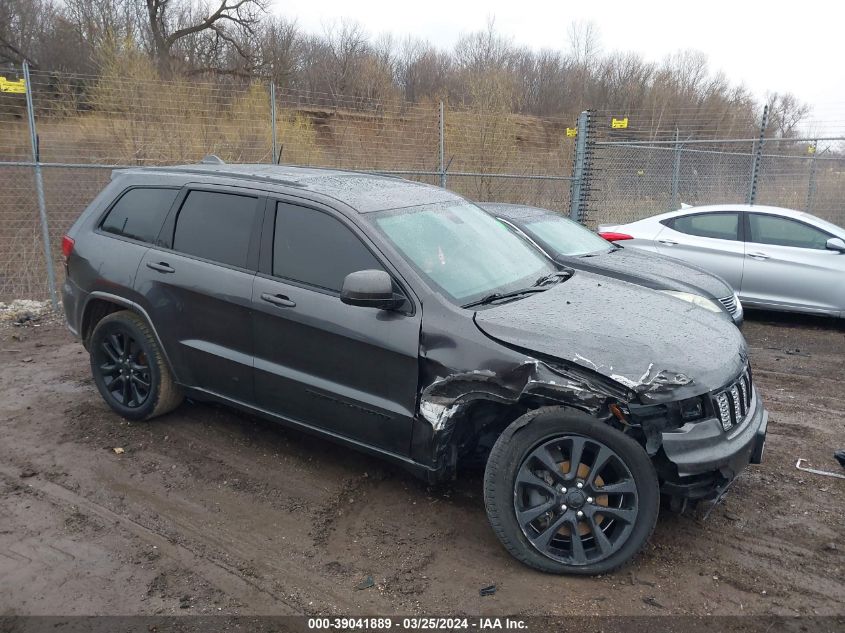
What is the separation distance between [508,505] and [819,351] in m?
5.44

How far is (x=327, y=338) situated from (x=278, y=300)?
408 millimetres

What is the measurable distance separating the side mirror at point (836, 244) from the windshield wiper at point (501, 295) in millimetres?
5618

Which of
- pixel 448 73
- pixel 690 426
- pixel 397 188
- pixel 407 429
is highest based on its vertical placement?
pixel 448 73

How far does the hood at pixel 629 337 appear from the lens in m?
2.84

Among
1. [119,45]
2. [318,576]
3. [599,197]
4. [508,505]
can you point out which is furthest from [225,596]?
[119,45]

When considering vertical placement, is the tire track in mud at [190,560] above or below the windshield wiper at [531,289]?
below

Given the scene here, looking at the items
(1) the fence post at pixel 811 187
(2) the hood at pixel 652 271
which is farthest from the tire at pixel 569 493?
(1) the fence post at pixel 811 187

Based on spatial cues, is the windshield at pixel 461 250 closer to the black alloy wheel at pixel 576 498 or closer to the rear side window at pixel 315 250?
the rear side window at pixel 315 250

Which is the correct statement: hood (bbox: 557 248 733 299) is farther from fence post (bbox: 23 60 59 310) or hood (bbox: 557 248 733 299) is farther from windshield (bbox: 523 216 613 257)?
fence post (bbox: 23 60 59 310)

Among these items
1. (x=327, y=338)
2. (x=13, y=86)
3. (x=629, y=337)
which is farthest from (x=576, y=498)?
(x=13, y=86)

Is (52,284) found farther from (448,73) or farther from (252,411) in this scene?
(448,73)

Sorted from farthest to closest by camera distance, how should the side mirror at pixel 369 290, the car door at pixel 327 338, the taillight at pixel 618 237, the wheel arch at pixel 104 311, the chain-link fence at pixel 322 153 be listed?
the chain-link fence at pixel 322 153, the taillight at pixel 618 237, the wheel arch at pixel 104 311, the car door at pixel 327 338, the side mirror at pixel 369 290

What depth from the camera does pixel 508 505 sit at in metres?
2.98

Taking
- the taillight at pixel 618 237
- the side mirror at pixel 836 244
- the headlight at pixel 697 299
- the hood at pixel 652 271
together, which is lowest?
the headlight at pixel 697 299
